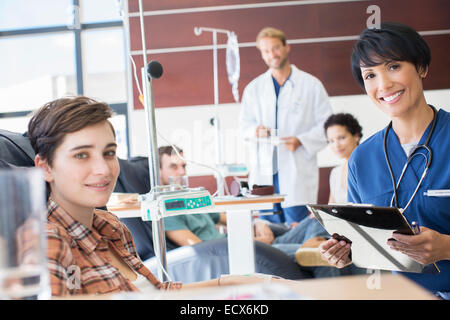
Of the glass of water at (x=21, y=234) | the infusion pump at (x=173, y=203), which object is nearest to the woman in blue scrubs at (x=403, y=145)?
the infusion pump at (x=173, y=203)

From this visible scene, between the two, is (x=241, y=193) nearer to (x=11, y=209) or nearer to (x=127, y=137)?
(x=11, y=209)

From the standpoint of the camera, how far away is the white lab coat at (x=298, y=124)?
398cm

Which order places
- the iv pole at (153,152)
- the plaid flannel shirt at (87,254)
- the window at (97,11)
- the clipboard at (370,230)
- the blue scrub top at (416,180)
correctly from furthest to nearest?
the window at (97,11), the iv pole at (153,152), the blue scrub top at (416,180), the clipboard at (370,230), the plaid flannel shirt at (87,254)

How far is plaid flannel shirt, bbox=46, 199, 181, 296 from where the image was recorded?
0.87 m

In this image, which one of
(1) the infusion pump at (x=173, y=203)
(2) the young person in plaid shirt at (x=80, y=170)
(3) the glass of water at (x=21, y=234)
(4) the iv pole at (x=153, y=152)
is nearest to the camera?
(3) the glass of water at (x=21, y=234)

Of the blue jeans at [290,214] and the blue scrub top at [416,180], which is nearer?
the blue scrub top at [416,180]

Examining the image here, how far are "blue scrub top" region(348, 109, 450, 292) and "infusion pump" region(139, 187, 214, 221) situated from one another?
490mm

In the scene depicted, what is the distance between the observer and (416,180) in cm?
138

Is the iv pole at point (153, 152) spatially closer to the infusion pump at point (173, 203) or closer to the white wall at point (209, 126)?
the infusion pump at point (173, 203)

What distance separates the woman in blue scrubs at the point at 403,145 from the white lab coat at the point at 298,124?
2400mm

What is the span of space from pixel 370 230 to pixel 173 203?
63cm

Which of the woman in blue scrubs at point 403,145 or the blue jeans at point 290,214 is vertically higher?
the woman in blue scrubs at point 403,145

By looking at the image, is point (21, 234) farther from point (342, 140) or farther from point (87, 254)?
point (342, 140)

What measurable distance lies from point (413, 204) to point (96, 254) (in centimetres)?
85
